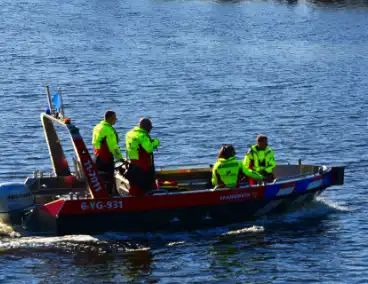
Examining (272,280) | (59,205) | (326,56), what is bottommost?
(272,280)

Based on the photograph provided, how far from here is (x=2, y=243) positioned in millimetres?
21625

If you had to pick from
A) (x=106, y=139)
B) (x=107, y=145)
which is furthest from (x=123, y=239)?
(x=106, y=139)

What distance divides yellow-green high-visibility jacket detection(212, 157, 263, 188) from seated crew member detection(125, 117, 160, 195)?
1.61 metres

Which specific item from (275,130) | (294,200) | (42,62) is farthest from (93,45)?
(294,200)

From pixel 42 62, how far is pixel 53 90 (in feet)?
33.5

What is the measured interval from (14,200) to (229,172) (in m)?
4.94

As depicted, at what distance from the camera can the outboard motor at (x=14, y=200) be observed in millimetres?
21625

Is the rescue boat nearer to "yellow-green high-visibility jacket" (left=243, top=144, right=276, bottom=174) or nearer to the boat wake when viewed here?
the boat wake

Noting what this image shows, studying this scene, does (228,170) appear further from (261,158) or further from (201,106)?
(201,106)

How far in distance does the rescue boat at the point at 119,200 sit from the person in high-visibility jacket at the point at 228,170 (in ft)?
0.86

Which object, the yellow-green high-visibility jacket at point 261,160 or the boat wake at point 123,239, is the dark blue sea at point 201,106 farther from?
the yellow-green high-visibility jacket at point 261,160

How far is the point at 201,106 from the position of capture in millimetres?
41281

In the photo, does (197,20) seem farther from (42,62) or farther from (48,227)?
(48,227)

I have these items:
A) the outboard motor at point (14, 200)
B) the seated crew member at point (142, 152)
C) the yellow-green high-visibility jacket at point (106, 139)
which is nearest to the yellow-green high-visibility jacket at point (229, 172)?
the seated crew member at point (142, 152)
